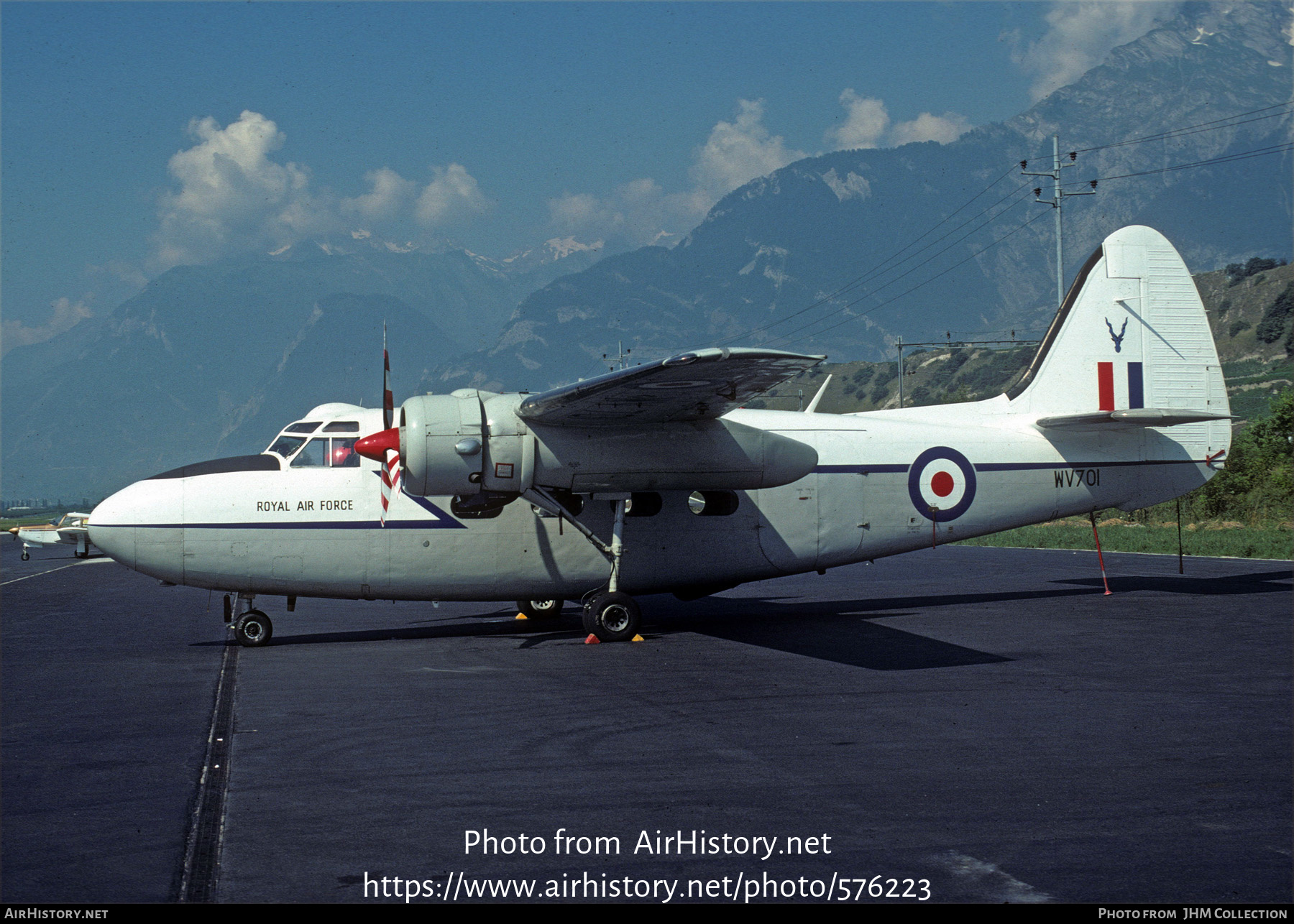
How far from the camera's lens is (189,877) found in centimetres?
563

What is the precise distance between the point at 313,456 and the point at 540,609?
180 inches

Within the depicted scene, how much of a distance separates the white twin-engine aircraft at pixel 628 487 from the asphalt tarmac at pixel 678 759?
1.07 meters

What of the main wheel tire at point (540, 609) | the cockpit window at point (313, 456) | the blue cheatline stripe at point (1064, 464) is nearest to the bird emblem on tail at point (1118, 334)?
the blue cheatline stripe at point (1064, 464)

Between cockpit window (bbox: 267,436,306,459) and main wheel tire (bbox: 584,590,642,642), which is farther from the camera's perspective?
cockpit window (bbox: 267,436,306,459)

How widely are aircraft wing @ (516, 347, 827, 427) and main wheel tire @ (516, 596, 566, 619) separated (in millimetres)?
4322

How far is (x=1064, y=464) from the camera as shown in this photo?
17.6m

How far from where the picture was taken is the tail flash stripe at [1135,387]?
18.6m

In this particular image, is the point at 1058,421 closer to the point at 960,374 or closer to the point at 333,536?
the point at 333,536

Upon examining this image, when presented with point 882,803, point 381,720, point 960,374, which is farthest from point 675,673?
point 960,374

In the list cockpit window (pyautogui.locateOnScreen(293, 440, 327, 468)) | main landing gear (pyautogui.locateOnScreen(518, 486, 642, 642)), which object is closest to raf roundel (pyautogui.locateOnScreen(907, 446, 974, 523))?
main landing gear (pyautogui.locateOnScreen(518, 486, 642, 642))

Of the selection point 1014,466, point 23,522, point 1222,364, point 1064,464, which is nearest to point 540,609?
point 1014,466

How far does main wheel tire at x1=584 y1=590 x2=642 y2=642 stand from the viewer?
1470 cm

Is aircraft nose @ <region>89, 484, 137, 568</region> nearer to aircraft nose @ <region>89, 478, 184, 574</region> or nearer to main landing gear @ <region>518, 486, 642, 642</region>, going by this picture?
aircraft nose @ <region>89, 478, 184, 574</region>

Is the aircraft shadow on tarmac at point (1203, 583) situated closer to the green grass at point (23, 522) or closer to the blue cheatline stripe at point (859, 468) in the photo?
the blue cheatline stripe at point (859, 468)
